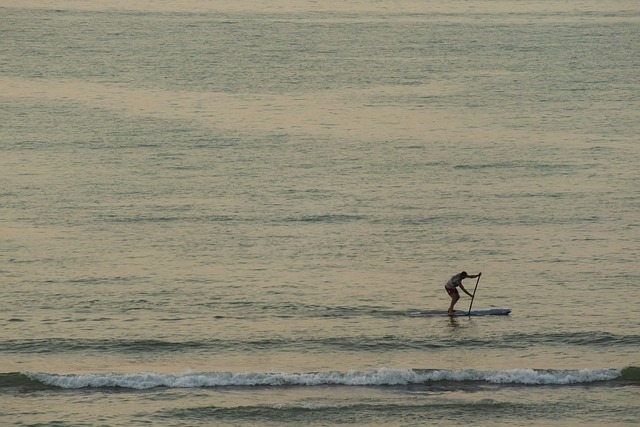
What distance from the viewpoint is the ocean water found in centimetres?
3291

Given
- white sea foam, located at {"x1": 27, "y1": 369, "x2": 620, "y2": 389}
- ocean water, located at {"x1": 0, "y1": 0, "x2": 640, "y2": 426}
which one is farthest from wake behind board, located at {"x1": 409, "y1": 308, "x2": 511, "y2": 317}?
white sea foam, located at {"x1": 27, "y1": 369, "x2": 620, "y2": 389}

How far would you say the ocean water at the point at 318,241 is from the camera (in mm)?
32906

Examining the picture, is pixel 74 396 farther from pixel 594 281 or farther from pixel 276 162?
pixel 276 162

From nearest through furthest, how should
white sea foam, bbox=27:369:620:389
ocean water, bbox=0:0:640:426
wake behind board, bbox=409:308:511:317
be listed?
ocean water, bbox=0:0:640:426
white sea foam, bbox=27:369:620:389
wake behind board, bbox=409:308:511:317

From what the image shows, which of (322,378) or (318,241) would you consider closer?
(322,378)

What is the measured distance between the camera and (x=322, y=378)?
1315 inches

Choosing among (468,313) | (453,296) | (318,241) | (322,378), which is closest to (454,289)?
(453,296)

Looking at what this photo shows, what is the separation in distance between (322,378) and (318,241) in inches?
557

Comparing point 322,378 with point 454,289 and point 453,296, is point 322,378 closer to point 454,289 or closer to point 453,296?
point 453,296

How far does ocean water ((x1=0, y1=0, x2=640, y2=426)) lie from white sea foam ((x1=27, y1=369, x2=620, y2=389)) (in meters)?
0.06

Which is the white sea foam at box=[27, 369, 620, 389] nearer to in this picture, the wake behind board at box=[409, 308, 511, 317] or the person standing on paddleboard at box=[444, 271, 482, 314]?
the wake behind board at box=[409, 308, 511, 317]

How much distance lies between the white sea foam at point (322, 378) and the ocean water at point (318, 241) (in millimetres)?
60

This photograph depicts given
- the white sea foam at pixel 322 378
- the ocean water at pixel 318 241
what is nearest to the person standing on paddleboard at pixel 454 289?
the ocean water at pixel 318 241

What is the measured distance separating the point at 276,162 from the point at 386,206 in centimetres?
1024
